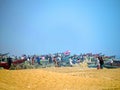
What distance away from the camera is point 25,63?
123ft

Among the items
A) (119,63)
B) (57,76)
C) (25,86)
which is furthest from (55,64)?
(25,86)

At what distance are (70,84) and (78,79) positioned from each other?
5.98 feet

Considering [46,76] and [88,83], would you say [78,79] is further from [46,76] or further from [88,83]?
[46,76]

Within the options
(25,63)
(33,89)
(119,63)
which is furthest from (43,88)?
(119,63)

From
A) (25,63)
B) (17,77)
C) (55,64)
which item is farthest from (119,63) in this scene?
(17,77)

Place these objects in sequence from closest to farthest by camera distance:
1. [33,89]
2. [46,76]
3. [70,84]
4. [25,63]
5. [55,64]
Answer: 1. [33,89]
2. [70,84]
3. [46,76]
4. [25,63]
5. [55,64]

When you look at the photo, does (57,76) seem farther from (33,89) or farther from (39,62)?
(39,62)

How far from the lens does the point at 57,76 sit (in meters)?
19.5

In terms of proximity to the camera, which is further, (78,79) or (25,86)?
(78,79)

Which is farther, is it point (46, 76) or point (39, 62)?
point (39, 62)

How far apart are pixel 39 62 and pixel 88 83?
78.7 ft

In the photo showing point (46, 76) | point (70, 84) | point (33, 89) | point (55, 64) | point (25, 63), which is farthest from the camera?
point (55, 64)

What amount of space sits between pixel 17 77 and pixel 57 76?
11.4 ft

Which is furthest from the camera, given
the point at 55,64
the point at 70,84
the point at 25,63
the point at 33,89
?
the point at 55,64
